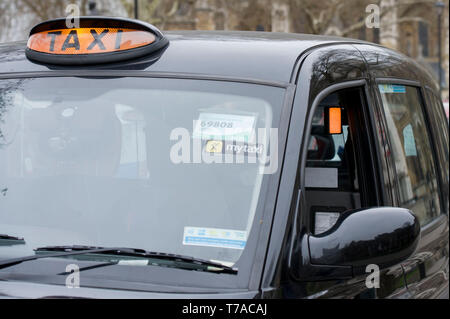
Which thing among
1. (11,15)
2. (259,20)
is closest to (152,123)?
(11,15)

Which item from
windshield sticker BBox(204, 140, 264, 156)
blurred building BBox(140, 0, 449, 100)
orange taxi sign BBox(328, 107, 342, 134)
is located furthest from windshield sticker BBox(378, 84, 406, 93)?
blurred building BBox(140, 0, 449, 100)

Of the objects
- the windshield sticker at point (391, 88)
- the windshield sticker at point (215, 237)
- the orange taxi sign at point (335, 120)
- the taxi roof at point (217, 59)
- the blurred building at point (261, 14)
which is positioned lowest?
the windshield sticker at point (215, 237)

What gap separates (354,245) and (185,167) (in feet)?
1.95

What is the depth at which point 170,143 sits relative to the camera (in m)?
2.75

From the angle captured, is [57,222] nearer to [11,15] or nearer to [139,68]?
[139,68]

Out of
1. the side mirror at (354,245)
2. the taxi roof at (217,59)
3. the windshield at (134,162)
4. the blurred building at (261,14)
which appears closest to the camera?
the side mirror at (354,245)

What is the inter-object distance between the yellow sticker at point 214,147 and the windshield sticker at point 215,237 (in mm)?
267

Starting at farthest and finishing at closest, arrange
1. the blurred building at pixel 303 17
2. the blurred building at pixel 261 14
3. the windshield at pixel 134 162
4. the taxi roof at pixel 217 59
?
the blurred building at pixel 303 17
the blurred building at pixel 261 14
the taxi roof at pixel 217 59
the windshield at pixel 134 162

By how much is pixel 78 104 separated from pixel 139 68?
24cm

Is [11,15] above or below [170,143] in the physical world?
above

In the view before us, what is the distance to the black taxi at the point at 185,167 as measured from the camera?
246 cm

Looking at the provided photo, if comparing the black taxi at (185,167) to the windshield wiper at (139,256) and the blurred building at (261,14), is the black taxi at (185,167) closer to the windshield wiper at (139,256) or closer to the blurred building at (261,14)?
the windshield wiper at (139,256)

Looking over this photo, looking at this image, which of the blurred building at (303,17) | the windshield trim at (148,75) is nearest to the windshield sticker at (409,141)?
the windshield trim at (148,75)
